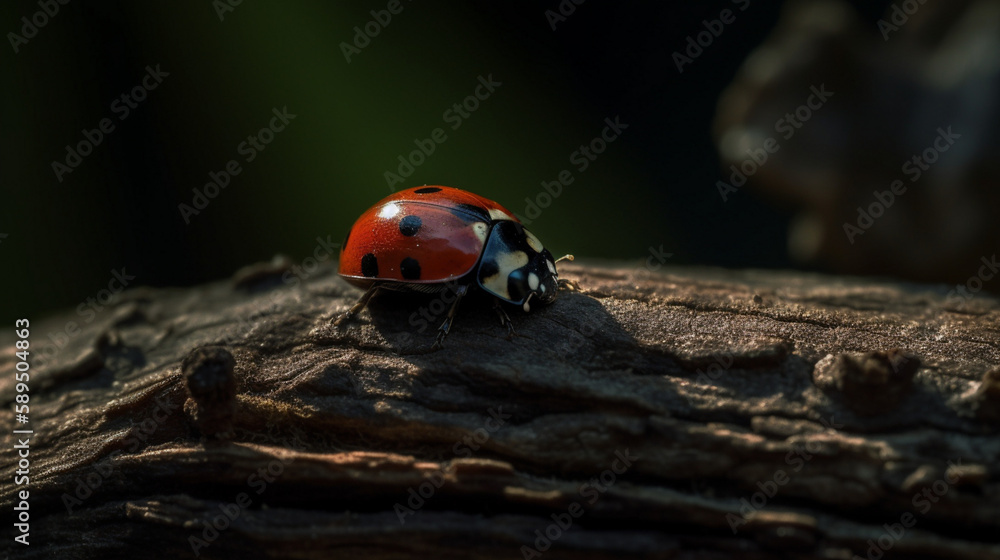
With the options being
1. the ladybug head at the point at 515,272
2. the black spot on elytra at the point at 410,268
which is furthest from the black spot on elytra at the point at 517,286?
the black spot on elytra at the point at 410,268

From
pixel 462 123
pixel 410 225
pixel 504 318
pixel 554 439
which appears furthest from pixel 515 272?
pixel 462 123

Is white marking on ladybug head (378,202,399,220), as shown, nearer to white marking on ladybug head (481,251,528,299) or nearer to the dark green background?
white marking on ladybug head (481,251,528,299)

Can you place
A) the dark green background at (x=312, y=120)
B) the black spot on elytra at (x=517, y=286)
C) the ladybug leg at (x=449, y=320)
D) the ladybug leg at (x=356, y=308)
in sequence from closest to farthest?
1. the ladybug leg at (x=449, y=320)
2. the black spot on elytra at (x=517, y=286)
3. the ladybug leg at (x=356, y=308)
4. the dark green background at (x=312, y=120)

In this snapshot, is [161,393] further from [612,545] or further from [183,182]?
[183,182]

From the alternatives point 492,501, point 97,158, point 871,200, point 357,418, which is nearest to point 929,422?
point 492,501

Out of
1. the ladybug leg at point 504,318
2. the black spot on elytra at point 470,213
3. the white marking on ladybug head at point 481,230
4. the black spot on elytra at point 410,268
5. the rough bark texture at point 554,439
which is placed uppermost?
the black spot on elytra at point 470,213

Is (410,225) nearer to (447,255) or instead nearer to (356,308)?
(447,255)

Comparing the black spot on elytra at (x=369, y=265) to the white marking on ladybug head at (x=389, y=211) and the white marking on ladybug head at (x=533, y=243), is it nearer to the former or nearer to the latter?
the white marking on ladybug head at (x=389, y=211)

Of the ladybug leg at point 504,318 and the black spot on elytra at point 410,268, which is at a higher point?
the black spot on elytra at point 410,268
